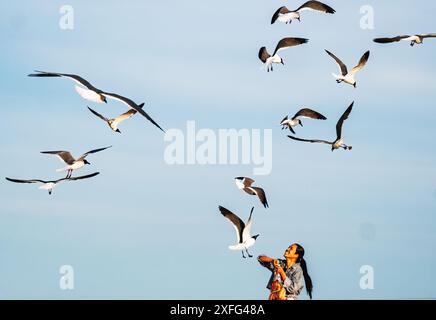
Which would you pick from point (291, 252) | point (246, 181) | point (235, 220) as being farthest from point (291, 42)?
point (291, 252)

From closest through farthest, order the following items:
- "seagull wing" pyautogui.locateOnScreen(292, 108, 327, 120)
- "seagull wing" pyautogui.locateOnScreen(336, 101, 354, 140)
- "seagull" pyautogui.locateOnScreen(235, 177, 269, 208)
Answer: "seagull" pyautogui.locateOnScreen(235, 177, 269, 208) → "seagull wing" pyautogui.locateOnScreen(336, 101, 354, 140) → "seagull wing" pyautogui.locateOnScreen(292, 108, 327, 120)

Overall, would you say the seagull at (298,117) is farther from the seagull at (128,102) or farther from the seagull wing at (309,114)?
the seagull at (128,102)

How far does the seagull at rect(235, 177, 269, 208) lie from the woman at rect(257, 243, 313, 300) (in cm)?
376

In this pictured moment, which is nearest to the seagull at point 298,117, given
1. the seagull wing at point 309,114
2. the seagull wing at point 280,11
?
the seagull wing at point 309,114

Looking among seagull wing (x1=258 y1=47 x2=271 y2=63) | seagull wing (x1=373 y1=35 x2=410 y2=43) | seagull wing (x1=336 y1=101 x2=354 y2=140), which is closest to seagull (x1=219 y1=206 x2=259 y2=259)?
seagull wing (x1=336 y1=101 x2=354 y2=140)

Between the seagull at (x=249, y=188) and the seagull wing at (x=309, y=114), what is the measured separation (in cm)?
195

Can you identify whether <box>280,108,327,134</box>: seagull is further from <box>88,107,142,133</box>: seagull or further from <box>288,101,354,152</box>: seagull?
<box>88,107,142,133</box>: seagull

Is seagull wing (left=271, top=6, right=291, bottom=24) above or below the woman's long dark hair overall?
above

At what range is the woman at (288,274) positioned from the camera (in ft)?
57.8

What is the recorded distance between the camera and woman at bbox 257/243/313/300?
1762 cm

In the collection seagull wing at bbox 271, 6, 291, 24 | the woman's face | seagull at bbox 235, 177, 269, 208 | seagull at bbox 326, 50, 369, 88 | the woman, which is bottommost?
the woman
